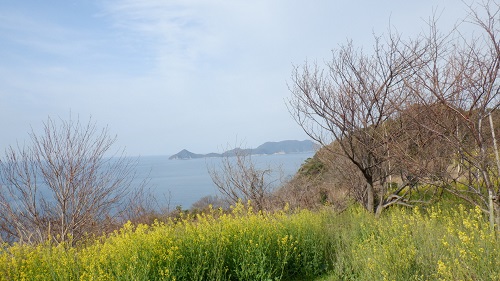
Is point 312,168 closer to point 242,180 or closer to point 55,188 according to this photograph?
point 242,180

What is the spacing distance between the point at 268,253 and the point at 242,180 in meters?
6.03

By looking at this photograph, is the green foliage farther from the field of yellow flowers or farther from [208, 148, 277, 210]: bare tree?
the field of yellow flowers

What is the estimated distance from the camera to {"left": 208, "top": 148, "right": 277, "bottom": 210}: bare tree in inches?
492

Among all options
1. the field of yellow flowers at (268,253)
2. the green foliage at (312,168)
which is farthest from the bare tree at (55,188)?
the green foliage at (312,168)

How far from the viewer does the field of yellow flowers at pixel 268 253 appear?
456 centimetres

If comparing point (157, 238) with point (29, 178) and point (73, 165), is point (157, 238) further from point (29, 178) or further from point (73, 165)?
point (29, 178)

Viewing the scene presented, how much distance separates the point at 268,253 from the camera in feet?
21.5

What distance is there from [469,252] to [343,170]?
7520 mm

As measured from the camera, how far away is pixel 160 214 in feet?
54.3

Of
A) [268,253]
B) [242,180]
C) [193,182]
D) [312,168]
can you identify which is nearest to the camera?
[268,253]

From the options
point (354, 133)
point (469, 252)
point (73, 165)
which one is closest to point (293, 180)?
point (354, 133)

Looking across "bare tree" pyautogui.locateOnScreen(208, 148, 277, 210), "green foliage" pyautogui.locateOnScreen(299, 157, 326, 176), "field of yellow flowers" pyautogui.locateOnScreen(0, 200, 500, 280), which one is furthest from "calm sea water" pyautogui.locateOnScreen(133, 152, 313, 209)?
"field of yellow flowers" pyautogui.locateOnScreen(0, 200, 500, 280)

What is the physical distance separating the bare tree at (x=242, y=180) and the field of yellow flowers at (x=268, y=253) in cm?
490

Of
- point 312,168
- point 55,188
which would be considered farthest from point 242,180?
point 312,168
